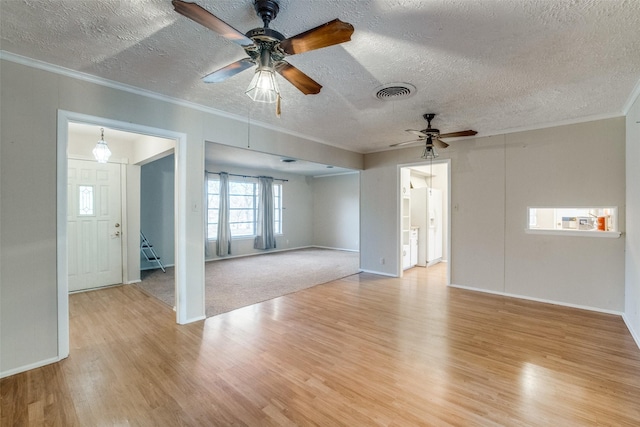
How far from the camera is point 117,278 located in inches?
198

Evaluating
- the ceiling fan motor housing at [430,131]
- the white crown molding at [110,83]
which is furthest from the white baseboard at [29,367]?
the ceiling fan motor housing at [430,131]

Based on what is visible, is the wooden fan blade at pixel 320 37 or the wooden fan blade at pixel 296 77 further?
the wooden fan blade at pixel 296 77

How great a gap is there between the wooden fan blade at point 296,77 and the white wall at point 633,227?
3.38m

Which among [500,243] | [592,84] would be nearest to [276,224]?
[500,243]

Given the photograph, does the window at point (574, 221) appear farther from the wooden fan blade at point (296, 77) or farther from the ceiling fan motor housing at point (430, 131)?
the wooden fan blade at point (296, 77)

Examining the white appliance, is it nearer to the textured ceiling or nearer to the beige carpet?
the beige carpet

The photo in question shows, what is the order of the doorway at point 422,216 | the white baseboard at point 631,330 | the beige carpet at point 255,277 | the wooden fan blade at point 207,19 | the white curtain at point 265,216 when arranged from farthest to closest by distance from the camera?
1. the white curtain at point 265,216
2. the doorway at point 422,216
3. the beige carpet at point 255,277
4. the white baseboard at point 631,330
5. the wooden fan blade at point 207,19

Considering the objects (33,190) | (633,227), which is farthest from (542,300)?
(33,190)

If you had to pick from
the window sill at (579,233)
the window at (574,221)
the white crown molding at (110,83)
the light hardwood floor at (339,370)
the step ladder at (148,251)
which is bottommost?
the light hardwood floor at (339,370)

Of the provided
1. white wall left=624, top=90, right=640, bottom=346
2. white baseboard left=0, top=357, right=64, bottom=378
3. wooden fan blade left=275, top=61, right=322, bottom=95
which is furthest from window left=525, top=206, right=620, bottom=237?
white baseboard left=0, top=357, right=64, bottom=378

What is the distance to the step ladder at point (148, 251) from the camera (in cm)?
613

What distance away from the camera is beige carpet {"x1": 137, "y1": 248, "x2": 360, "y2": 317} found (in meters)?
4.35

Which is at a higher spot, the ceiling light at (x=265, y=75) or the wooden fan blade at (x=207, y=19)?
the wooden fan blade at (x=207, y=19)

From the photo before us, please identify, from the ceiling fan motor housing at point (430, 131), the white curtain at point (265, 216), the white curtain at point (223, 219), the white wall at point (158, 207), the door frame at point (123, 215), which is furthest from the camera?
the white curtain at point (265, 216)
